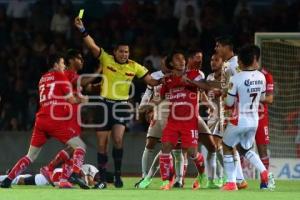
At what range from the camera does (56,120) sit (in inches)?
548

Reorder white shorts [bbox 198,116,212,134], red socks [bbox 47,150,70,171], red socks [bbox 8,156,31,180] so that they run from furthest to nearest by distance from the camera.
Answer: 1. white shorts [bbox 198,116,212,134]
2. red socks [bbox 47,150,70,171]
3. red socks [bbox 8,156,31,180]

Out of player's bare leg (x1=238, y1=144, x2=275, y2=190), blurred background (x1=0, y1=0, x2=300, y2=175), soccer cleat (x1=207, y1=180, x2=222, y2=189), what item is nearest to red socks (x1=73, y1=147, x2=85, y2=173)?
soccer cleat (x1=207, y1=180, x2=222, y2=189)

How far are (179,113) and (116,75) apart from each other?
1297mm

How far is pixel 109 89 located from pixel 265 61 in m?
4.45

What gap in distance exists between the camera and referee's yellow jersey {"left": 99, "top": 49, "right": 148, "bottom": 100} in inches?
588

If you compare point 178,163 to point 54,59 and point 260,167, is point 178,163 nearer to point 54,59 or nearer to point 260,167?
point 260,167

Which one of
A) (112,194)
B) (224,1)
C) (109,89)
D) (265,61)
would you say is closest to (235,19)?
(224,1)

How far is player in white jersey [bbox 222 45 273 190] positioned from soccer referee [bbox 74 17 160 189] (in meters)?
1.59

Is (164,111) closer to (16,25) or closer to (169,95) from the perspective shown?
(169,95)

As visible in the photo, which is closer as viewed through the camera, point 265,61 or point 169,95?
point 169,95

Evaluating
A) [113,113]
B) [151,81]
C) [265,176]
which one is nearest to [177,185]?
[113,113]

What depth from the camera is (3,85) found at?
20797mm

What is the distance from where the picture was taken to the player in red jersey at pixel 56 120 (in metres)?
13.9

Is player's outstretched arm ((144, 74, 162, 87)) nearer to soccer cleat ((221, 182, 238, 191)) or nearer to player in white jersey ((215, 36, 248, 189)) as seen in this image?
player in white jersey ((215, 36, 248, 189))
